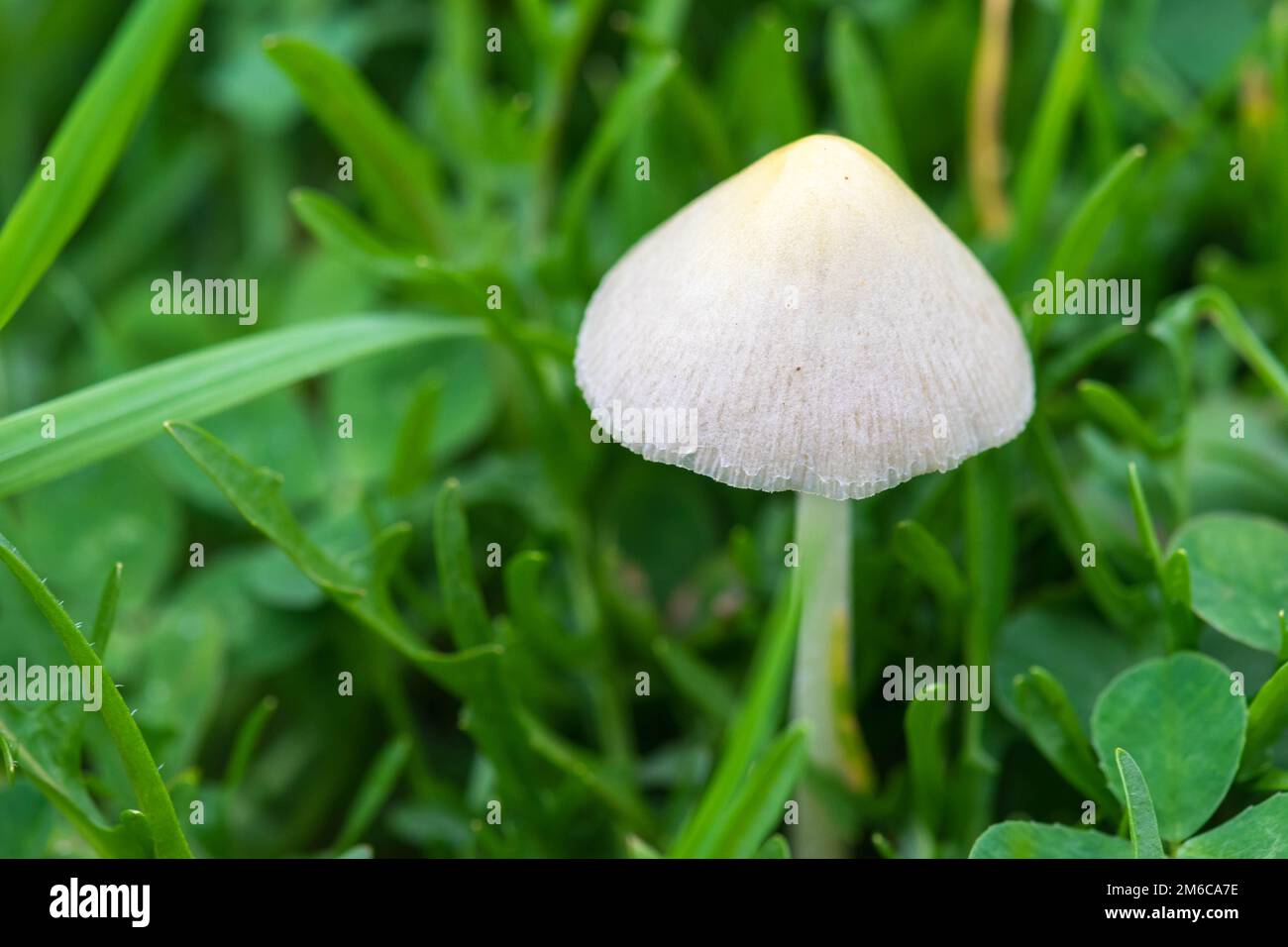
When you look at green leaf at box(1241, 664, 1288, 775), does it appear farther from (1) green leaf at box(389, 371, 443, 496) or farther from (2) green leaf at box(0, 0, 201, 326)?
(2) green leaf at box(0, 0, 201, 326)

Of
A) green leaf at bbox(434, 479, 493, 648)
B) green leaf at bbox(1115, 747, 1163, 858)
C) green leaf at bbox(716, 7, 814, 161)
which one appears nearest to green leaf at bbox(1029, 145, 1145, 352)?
green leaf at bbox(1115, 747, 1163, 858)

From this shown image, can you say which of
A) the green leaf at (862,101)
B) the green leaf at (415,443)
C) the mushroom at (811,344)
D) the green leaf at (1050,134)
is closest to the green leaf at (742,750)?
the mushroom at (811,344)

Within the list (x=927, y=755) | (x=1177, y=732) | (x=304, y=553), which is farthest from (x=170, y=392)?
(x=1177, y=732)

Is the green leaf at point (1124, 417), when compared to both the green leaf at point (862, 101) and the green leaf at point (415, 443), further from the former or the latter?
the green leaf at point (415, 443)

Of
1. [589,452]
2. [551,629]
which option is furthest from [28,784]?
[589,452]
